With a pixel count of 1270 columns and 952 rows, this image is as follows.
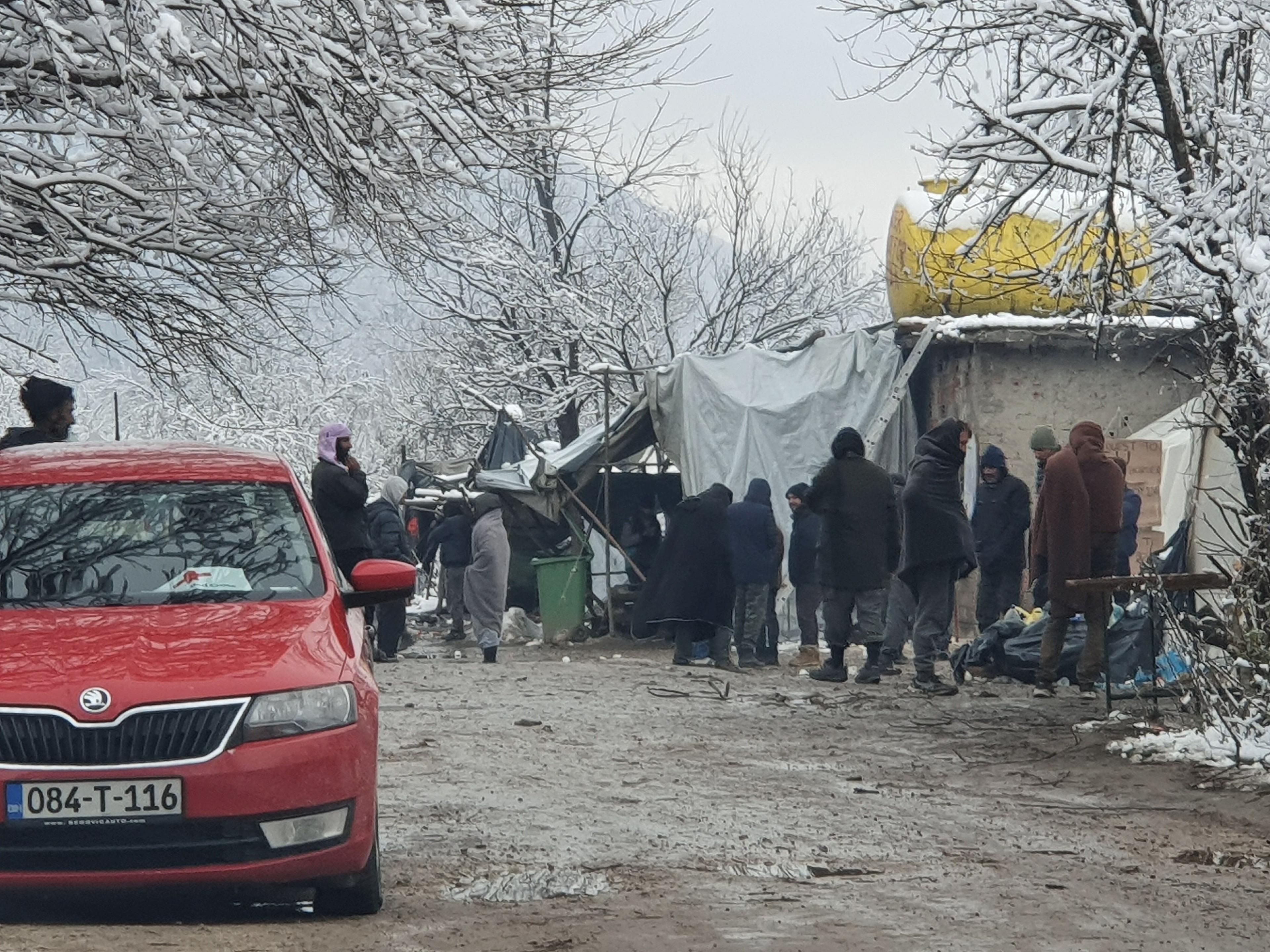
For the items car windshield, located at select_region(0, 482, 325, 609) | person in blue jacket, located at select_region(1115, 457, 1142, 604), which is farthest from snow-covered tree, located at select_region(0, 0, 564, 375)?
person in blue jacket, located at select_region(1115, 457, 1142, 604)

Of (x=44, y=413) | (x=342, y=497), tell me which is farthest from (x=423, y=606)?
(x=44, y=413)

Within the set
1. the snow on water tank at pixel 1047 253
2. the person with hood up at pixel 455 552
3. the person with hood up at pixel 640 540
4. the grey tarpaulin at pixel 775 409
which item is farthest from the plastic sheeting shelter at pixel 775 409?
the person with hood up at pixel 455 552

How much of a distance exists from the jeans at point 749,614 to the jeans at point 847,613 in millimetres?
2375

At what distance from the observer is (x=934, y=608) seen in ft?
41.8

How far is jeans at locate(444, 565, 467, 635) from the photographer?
21016 mm

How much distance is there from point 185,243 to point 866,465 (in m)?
5.44

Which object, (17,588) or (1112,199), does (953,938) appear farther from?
(1112,199)

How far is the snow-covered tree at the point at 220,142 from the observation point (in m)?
8.95

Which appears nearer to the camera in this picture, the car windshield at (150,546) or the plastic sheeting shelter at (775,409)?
the car windshield at (150,546)

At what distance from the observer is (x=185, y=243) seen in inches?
431

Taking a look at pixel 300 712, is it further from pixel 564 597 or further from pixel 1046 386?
pixel 564 597

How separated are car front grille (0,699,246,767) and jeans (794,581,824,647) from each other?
11332 mm

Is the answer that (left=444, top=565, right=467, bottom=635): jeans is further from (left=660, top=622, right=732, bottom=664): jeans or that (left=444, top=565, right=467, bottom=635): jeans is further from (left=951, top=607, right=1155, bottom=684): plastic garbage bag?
(left=951, top=607, right=1155, bottom=684): plastic garbage bag

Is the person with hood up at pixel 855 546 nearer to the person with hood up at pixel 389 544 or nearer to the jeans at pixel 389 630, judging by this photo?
the person with hood up at pixel 389 544
